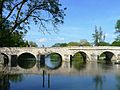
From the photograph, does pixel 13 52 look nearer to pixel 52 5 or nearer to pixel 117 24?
pixel 117 24

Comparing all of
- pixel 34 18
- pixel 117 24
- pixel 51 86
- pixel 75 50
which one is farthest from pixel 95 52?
pixel 34 18

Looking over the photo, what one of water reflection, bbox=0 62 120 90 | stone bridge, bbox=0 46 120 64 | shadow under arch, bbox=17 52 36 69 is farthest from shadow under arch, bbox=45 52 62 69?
water reflection, bbox=0 62 120 90

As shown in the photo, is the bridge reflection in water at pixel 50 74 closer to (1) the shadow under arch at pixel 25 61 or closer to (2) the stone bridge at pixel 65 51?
(1) the shadow under arch at pixel 25 61

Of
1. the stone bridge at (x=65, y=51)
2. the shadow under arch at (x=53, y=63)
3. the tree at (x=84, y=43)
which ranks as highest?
the tree at (x=84, y=43)

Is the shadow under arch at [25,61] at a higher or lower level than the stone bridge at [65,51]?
lower

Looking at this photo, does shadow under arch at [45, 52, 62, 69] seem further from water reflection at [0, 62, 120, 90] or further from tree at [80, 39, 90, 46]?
tree at [80, 39, 90, 46]

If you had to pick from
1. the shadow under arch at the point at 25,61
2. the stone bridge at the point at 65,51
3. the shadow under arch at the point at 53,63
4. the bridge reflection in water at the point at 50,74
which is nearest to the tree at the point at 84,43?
the shadow under arch at the point at 53,63

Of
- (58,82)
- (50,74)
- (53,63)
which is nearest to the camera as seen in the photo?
(58,82)

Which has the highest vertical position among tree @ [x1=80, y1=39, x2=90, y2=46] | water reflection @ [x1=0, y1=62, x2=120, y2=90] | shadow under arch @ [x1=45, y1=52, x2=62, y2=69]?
tree @ [x1=80, y1=39, x2=90, y2=46]

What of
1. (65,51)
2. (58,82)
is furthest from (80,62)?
(58,82)

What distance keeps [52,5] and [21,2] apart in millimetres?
1607

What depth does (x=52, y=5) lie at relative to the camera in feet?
50.7

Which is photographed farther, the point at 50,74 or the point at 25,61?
the point at 25,61

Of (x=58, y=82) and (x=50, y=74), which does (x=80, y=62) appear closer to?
(x=50, y=74)
